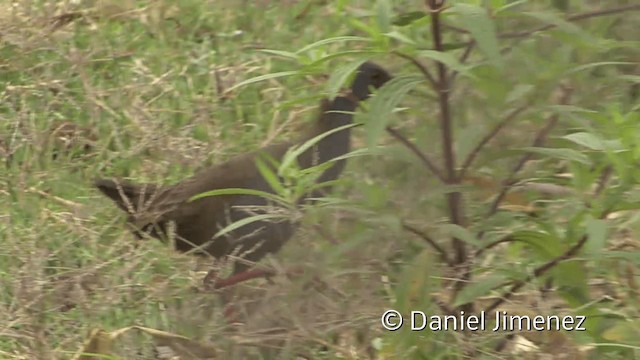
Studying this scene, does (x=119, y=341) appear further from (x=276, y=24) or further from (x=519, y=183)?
(x=276, y=24)

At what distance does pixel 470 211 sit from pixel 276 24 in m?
2.78

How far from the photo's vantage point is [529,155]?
244 cm

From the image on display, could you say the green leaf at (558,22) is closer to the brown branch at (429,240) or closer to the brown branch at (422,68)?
the brown branch at (422,68)

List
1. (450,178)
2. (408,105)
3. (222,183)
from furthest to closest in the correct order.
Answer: (222,183) → (408,105) → (450,178)

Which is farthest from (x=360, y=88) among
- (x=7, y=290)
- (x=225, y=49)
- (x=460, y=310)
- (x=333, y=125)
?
(x=225, y=49)

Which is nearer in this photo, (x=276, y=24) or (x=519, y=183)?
(x=519, y=183)

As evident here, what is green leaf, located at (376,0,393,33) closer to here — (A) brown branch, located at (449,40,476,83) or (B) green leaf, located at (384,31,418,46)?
(B) green leaf, located at (384,31,418,46)

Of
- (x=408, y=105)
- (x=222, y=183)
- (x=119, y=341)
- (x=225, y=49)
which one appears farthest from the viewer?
(x=225, y=49)

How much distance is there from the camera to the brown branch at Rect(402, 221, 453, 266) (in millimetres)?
2444

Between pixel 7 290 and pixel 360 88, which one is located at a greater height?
pixel 360 88

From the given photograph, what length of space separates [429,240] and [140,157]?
6.47 feet

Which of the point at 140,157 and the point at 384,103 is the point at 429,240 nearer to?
the point at 384,103

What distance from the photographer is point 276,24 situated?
515cm

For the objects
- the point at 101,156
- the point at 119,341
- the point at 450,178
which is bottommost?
the point at 119,341
